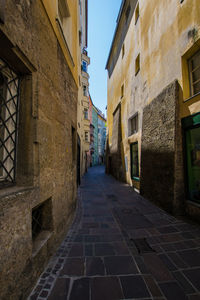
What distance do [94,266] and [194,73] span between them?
19.0 feet

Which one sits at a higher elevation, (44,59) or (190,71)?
(190,71)

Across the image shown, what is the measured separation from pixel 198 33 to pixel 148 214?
221 inches

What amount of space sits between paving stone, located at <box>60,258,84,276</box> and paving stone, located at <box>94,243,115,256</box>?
383 mm

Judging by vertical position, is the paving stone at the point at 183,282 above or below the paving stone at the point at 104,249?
below

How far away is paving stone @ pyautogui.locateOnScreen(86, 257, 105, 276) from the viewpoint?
2.34 meters

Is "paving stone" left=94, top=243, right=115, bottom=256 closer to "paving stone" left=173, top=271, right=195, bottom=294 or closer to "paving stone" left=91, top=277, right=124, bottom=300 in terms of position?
"paving stone" left=91, top=277, right=124, bottom=300

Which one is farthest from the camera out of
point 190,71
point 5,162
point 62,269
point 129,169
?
point 129,169

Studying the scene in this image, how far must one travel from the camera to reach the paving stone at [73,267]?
2.31 metres

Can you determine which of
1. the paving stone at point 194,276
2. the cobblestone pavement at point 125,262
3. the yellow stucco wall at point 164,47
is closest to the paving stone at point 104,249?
the cobblestone pavement at point 125,262

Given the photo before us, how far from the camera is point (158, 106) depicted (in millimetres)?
6094

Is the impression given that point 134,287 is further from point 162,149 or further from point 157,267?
point 162,149

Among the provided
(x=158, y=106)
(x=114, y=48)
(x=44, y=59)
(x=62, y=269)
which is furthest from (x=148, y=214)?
(x=114, y=48)

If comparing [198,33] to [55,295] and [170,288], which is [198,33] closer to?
[170,288]

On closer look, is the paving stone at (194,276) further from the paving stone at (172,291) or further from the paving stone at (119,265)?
the paving stone at (119,265)
